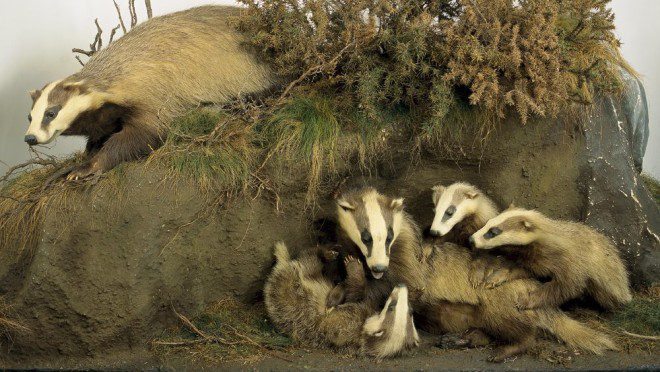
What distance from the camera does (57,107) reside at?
4.58m

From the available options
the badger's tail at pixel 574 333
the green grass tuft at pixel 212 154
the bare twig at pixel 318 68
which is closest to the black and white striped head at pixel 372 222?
the green grass tuft at pixel 212 154

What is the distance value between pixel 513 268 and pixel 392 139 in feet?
3.64

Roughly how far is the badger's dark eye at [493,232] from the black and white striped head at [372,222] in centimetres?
52

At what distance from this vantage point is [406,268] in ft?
15.3

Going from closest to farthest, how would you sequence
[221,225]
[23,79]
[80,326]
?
[80,326], [221,225], [23,79]

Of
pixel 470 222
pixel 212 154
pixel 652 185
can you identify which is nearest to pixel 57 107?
pixel 212 154

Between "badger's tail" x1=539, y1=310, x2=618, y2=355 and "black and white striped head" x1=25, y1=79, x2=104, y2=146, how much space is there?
294 cm

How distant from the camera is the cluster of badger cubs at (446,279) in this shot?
4.46m

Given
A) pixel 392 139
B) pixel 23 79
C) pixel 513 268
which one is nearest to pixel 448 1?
pixel 392 139

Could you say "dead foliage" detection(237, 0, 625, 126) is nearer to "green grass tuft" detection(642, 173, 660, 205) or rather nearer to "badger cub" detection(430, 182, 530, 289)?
"badger cub" detection(430, 182, 530, 289)

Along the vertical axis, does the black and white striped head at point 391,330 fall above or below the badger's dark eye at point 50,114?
below

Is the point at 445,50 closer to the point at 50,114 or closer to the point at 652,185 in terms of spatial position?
the point at 50,114

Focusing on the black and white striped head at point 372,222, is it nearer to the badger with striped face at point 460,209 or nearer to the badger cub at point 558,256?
the badger with striped face at point 460,209

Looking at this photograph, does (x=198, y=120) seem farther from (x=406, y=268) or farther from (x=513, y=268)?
(x=513, y=268)
